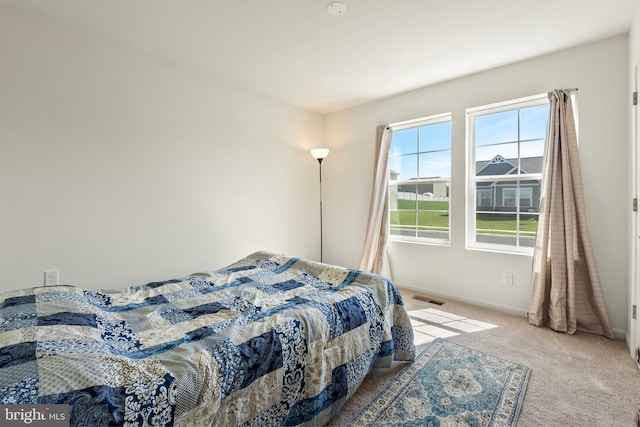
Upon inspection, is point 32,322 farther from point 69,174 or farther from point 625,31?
point 625,31

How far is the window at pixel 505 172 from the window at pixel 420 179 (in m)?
0.30

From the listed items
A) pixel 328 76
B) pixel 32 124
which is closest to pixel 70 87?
pixel 32 124

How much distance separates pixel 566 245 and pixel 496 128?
1.32m

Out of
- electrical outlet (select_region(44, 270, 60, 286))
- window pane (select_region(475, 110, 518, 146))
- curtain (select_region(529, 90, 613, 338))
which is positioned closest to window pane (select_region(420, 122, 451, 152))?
window pane (select_region(475, 110, 518, 146))

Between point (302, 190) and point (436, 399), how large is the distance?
302cm

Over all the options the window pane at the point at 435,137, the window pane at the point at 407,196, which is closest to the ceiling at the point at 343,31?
the window pane at the point at 435,137

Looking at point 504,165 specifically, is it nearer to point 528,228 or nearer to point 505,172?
point 505,172

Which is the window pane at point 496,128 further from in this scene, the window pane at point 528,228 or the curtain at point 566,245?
the window pane at point 528,228

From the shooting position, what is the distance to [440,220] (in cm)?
362

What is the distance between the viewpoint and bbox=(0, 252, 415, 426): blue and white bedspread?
37.3 inches

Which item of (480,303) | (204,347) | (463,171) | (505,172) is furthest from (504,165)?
(204,347)

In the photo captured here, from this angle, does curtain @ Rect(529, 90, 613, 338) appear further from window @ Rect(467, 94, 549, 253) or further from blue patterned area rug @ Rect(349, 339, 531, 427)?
blue patterned area rug @ Rect(349, 339, 531, 427)

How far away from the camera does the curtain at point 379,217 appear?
3.88m

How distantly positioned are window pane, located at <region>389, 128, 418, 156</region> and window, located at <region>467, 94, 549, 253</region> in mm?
676
